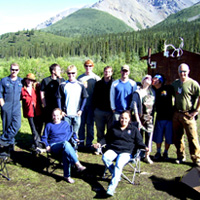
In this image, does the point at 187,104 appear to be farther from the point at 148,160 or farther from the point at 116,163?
the point at 116,163

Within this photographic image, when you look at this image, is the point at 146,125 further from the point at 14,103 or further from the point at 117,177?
the point at 14,103

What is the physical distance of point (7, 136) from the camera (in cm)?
483

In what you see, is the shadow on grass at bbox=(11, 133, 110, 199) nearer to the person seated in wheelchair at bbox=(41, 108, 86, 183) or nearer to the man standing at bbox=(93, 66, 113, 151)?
the person seated in wheelchair at bbox=(41, 108, 86, 183)

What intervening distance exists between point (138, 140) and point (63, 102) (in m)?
1.72

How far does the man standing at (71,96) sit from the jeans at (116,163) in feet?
3.95

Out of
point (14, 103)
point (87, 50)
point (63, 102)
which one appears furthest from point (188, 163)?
point (87, 50)

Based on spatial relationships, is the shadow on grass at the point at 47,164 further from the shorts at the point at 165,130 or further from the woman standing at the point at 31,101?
the shorts at the point at 165,130

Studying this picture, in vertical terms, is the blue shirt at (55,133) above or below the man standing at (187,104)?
below

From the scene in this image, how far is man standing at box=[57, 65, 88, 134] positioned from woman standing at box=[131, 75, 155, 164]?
1067 mm

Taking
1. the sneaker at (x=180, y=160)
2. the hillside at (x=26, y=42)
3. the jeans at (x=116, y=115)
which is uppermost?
the hillside at (x=26, y=42)

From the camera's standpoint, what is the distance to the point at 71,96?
459 centimetres

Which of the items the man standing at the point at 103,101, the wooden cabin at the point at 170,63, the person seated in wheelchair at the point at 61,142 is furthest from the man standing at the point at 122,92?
the wooden cabin at the point at 170,63

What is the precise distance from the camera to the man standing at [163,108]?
4.51 metres

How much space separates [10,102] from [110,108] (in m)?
2.05
